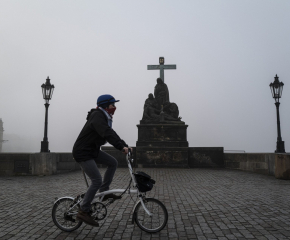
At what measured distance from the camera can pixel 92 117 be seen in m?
3.78

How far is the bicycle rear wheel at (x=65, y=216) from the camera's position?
155 inches

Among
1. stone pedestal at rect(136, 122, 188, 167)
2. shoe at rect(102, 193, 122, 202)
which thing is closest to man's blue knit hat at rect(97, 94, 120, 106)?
shoe at rect(102, 193, 122, 202)

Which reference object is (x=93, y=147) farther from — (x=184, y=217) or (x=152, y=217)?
(x=184, y=217)

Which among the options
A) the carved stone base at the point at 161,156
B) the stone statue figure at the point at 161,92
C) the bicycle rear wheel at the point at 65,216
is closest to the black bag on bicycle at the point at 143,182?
the bicycle rear wheel at the point at 65,216

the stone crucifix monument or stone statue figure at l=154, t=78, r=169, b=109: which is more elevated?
stone statue figure at l=154, t=78, r=169, b=109

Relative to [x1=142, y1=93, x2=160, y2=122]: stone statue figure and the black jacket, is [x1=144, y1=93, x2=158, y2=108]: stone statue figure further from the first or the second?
the black jacket

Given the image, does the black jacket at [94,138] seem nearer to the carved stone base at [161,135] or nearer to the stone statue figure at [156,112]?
the carved stone base at [161,135]

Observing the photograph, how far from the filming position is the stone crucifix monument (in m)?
15.0

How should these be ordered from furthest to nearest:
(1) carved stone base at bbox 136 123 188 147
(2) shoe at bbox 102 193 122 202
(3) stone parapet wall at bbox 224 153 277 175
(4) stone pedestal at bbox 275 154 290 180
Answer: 1. (1) carved stone base at bbox 136 123 188 147
2. (3) stone parapet wall at bbox 224 153 277 175
3. (4) stone pedestal at bbox 275 154 290 180
4. (2) shoe at bbox 102 193 122 202

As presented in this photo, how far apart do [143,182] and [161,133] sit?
1248 centimetres

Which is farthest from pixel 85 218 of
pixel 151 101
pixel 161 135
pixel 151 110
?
pixel 151 101

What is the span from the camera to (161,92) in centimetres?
1823

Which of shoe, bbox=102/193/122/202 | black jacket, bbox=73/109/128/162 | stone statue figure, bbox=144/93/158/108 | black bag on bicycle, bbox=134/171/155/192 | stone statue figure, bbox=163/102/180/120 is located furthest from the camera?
stone statue figure, bbox=144/93/158/108

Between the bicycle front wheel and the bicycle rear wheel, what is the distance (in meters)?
0.84
